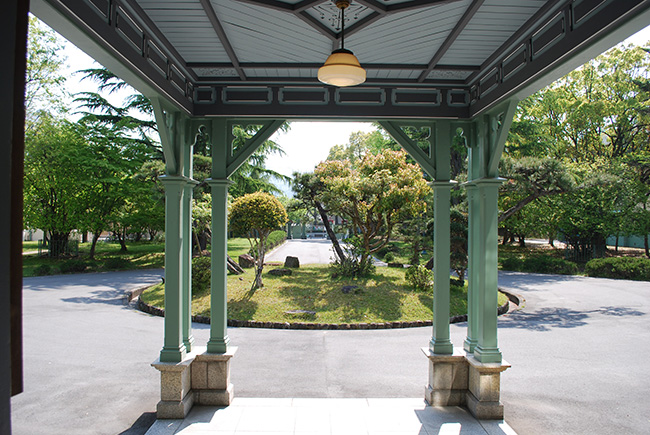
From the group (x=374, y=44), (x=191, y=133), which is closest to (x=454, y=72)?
(x=374, y=44)

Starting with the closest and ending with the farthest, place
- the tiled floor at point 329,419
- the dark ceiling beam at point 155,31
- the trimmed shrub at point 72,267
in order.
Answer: the dark ceiling beam at point 155,31 < the tiled floor at point 329,419 < the trimmed shrub at point 72,267

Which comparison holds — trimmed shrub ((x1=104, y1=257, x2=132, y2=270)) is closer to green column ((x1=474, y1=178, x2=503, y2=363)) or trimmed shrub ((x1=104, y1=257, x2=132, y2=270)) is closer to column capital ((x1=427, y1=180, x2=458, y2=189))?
column capital ((x1=427, y1=180, x2=458, y2=189))

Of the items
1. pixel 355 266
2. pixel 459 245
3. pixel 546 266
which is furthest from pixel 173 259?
pixel 546 266

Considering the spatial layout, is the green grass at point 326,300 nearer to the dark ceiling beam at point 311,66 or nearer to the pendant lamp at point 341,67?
the dark ceiling beam at point 311,66

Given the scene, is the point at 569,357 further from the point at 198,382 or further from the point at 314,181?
the point at 314,181

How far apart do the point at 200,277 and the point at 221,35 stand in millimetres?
8709

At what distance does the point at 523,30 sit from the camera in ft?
12.1

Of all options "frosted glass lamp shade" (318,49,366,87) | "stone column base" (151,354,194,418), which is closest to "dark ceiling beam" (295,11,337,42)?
"frosted glass lamp shade" (318,49,366,87)

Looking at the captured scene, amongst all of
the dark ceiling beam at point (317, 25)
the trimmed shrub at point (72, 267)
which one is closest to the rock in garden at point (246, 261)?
the trimmed shrub at point (72, 267)

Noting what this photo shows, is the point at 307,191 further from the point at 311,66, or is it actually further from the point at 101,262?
the point at 311,66

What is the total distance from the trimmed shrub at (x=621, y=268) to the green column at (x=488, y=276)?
14.5 metres

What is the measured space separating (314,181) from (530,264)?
Result: 10.4m

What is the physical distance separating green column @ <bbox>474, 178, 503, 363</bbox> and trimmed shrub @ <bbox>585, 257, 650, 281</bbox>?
14.5 m

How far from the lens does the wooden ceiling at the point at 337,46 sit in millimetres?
2979
